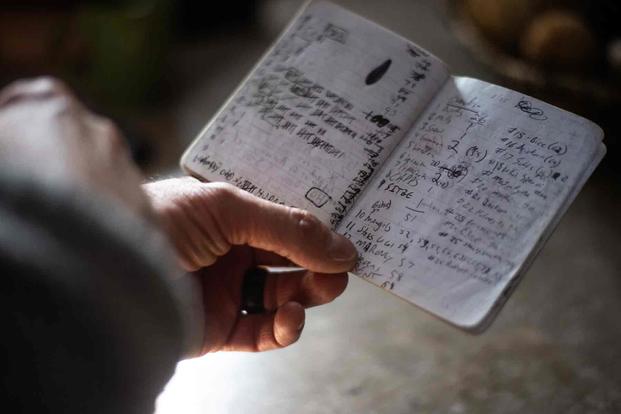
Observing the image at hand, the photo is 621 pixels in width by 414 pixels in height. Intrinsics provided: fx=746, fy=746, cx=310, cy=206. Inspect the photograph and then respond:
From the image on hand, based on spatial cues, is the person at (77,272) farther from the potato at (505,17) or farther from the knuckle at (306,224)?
the potato at (505,17)

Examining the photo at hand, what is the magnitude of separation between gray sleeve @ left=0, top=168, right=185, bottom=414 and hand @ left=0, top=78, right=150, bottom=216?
3 centimetres

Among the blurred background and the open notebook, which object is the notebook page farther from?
the blurred background

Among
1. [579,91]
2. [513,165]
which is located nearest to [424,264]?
[513,165]

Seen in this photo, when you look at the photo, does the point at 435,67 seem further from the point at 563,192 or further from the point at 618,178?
the point at 618,178

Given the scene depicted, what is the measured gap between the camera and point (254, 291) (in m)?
0.82

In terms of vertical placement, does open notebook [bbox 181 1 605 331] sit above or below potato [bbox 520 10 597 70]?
below

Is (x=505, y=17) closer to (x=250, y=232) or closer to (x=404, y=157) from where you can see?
(x=404, y=157)

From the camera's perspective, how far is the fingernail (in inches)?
27.1

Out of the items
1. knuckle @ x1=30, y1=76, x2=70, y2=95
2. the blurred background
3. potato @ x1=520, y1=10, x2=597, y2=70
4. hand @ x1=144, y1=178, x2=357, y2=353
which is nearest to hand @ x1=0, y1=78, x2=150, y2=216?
knuckle @ x1=30, y1=76, x2=70, y2=95

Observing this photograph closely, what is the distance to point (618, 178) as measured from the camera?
1259 mm

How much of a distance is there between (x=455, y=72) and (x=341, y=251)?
33.2 inches

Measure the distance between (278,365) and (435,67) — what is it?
0.41 metres

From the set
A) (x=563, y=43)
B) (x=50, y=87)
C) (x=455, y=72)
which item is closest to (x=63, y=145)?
(x=50, y=87)

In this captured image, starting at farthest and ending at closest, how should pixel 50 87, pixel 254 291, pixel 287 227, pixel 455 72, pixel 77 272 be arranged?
1. pixel 455 72
2. pixel 254 291
3. pixel 287 227
4. pixel 50 87
5. pixel 77 272
